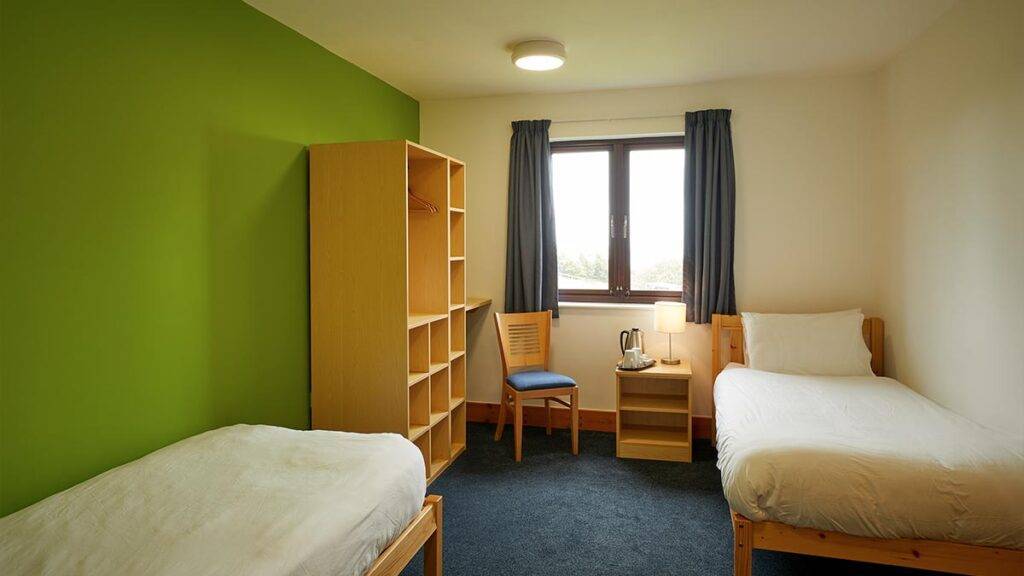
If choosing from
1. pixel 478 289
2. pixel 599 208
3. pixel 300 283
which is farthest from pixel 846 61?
pixel 300 283

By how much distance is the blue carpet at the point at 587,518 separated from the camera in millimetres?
2543

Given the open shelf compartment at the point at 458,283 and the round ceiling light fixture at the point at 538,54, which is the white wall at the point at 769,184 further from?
the round ceiling light fixture at the point at 538,54

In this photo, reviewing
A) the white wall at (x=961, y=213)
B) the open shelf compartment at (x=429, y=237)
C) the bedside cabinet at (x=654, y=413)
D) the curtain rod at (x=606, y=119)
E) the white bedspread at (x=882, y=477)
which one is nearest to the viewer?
the white bedspread at (x=882, y=477)

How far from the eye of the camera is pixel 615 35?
323cm

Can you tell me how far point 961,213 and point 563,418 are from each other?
274 centimetres

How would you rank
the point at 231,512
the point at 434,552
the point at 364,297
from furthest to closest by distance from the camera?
the point at 364,297 < the point at 434,552 < the point at 231,512

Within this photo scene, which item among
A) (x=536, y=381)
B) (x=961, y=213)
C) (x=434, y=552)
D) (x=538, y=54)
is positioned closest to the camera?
(x=434, y=552)

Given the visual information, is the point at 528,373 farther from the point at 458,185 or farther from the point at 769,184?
the point at 769,184

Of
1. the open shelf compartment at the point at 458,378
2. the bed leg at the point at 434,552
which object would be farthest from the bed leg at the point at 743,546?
the open shelf compartment at the point at 458,378

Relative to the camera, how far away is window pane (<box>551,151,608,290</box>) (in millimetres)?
4492

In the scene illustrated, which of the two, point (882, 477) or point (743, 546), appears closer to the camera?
point (882, 477)

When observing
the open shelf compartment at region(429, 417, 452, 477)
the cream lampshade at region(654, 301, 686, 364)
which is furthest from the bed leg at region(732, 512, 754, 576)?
the open shelf compartment at region(429, 417, 452, 477)

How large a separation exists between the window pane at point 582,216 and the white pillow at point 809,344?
120 centimetres

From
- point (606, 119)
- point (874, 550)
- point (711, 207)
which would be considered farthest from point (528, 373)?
point (874, 550)
